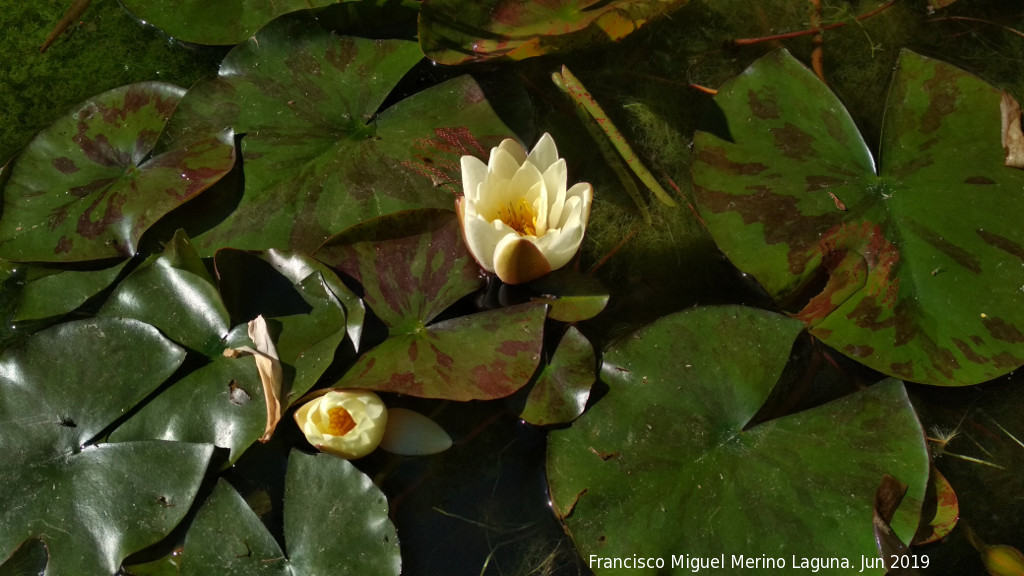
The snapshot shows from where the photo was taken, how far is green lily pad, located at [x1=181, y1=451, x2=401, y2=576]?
1.73m

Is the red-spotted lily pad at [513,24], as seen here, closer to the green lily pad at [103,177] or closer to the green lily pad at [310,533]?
the green lily pad at [103,177]

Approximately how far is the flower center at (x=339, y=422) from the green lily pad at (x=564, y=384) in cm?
45

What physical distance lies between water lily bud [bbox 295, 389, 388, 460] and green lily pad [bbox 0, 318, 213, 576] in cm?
25

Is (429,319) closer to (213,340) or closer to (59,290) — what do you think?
(213,340)

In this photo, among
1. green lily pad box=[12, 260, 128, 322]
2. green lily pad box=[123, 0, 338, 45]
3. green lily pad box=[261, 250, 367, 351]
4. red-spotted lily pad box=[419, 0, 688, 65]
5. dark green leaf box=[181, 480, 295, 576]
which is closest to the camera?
dark green leaf box=[181, 480, 295, 576]

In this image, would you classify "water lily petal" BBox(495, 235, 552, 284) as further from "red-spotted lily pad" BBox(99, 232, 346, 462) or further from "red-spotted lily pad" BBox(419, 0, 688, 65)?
"red-spotted lily pad" BBox(419, 0, 688, 65)

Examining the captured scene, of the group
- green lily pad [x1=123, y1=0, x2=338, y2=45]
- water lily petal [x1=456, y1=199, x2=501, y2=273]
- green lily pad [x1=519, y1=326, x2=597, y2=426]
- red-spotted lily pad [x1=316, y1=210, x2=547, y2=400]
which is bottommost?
green lily pad [x1=519, y1=326, x2=597, y2=426]

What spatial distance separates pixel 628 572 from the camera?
1802mm

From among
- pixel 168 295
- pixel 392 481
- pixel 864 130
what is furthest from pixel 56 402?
pixel 864 130

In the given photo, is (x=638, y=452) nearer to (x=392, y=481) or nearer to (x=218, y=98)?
(x=392, y=481)

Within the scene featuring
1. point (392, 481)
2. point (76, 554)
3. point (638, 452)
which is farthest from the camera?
point (392, 481)

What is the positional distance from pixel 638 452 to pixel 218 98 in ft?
5.37

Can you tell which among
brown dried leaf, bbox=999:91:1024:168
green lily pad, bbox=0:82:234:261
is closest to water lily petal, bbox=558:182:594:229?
green lily pad, bbox=0:82:234:261

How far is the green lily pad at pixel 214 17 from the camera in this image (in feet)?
7.70
